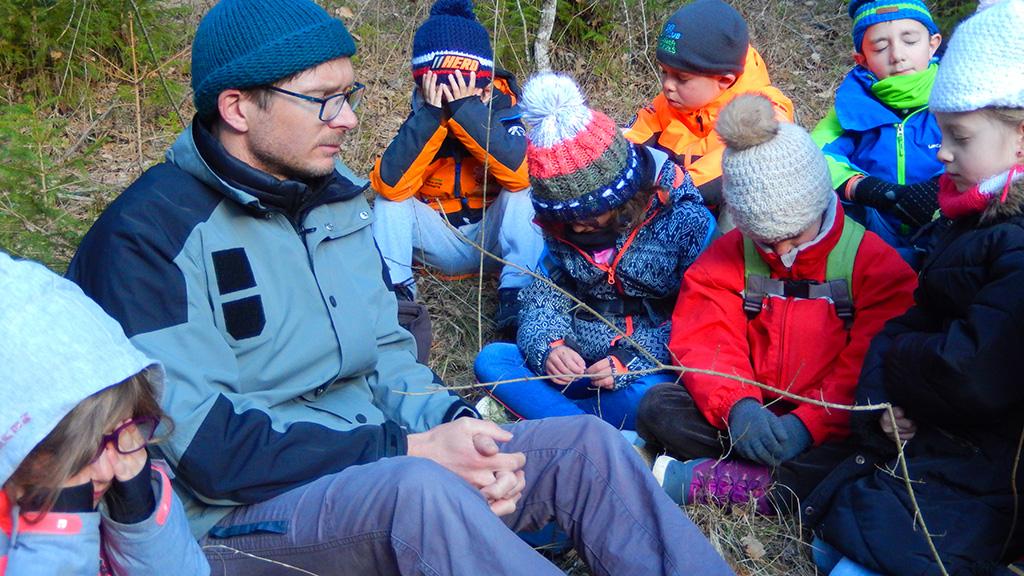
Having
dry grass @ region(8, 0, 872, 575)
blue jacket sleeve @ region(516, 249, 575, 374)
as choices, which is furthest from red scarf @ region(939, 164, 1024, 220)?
dry grass @ region(8, 0, 872, 575)

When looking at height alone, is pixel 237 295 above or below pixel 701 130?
above

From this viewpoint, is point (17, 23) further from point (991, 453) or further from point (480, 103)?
point (991, 453)

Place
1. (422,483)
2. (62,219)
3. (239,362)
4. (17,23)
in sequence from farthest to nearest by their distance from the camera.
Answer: (17,23) → (62,219) → (239,362) → (422,483)

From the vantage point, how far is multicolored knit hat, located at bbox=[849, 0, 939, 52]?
13.9 feet

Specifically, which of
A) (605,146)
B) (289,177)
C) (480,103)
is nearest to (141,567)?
(289,177)

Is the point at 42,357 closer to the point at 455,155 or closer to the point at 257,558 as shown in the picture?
the point at 257,558

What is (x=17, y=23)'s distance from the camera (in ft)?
19.6

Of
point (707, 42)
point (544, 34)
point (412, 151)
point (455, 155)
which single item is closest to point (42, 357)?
point (412, 151)

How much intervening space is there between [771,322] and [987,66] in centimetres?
108

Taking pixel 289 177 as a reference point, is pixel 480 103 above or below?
below

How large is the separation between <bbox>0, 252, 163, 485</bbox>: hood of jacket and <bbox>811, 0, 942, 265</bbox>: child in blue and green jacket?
2.96m

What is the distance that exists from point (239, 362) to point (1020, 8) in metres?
2.31

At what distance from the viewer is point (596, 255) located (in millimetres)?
3779

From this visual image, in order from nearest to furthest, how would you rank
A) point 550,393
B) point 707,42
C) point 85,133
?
point 550,393, point 707,42, point 85,133
